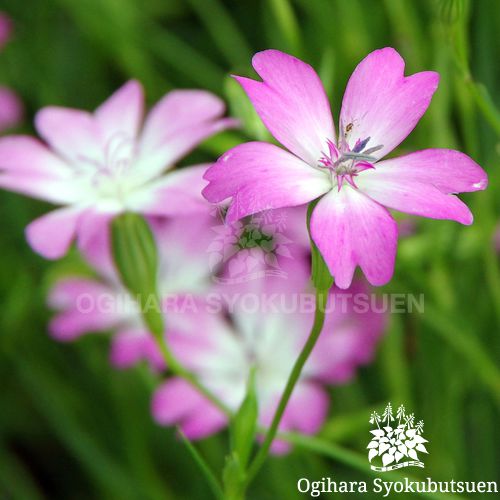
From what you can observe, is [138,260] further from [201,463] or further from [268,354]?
[268,354]

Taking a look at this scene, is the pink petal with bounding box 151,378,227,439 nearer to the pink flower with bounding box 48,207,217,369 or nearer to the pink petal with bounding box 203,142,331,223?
the pink flower with bounding box 48,207,217,369

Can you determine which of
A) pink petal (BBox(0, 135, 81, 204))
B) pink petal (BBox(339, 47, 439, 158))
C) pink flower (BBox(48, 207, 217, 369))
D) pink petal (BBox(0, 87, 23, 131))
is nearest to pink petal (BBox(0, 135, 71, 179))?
pink petal (BBox(0, 135, 81, 204))

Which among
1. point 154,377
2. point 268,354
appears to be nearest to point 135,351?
point 154,377

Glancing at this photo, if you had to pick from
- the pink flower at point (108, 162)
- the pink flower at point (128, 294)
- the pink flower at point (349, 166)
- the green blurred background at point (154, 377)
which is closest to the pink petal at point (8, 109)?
the green blurred background at point (154, 377)

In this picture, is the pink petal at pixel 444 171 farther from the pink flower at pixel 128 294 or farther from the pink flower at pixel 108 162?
the pink flower at pixel 128 294

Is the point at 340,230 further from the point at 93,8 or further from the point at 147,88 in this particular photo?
the point at 93,8
